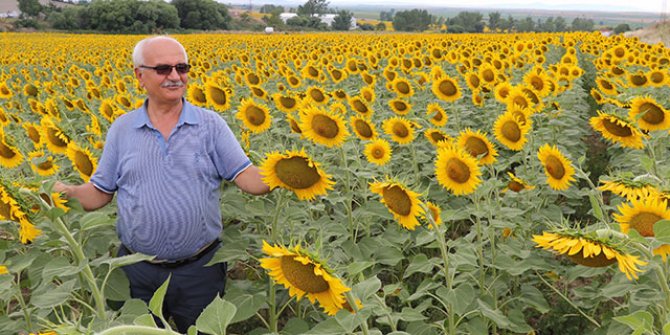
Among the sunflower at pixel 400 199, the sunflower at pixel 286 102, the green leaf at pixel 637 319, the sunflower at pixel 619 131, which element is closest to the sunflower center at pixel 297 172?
the sunflower at pixel 400 199

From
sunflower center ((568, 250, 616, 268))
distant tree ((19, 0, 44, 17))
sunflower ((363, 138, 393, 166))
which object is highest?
sunflower center ((568, 250, 616, 268))

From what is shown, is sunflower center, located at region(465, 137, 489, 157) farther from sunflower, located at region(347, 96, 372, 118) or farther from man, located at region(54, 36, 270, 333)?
sunflower, located at region(347, 96, 372, 118)

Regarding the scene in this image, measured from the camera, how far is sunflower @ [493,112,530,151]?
14.0 ft

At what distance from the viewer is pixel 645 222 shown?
211cm

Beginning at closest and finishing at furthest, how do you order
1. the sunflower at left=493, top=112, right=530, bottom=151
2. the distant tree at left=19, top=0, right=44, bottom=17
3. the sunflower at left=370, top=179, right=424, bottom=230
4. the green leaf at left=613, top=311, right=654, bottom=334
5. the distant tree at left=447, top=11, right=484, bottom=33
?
the green leaf at left=613, top=311, right=654, bottom=334 → the sunflower at left=370, top=179, right=424, bottom=230 → the sunflower at left=493, top=112, right=530, bottom=151 → the distant tree at left=447, top=11, right=484, bottom=33 → the distant tree at left=19, top=0, right=44, bottom=17

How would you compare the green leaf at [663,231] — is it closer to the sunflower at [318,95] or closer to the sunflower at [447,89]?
the sunflower at [318,95]

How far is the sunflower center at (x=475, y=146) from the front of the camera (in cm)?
382

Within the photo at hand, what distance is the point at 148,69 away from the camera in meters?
2.88

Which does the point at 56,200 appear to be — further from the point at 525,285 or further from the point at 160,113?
the point at 525,285

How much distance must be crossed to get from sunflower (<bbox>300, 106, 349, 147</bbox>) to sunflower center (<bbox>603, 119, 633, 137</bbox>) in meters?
1.64

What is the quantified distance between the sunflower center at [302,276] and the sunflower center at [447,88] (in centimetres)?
456

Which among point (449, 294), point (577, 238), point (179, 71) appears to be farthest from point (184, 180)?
point (577, 238)

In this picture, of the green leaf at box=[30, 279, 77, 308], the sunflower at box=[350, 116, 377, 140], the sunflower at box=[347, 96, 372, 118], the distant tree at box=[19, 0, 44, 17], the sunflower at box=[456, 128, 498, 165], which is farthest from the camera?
the distant tree at box=[19, 0, 44, 17]

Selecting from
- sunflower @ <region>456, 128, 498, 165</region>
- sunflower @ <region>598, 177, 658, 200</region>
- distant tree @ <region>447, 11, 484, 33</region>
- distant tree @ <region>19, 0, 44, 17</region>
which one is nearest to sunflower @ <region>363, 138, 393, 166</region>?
sunflower @ <region>456, 128, 498, 165</region>
